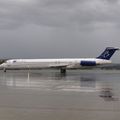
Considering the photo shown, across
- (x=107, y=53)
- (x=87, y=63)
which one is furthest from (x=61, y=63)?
(x=107, y=53)

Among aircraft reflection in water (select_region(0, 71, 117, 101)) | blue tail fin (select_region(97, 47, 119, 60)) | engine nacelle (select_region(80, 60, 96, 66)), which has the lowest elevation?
aircraft reflection in water (select_region(0, 71, 117, 101))

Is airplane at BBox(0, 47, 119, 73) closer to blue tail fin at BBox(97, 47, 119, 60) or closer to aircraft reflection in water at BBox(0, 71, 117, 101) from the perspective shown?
blue tail fin at BBox(97, 47, 119, 60)

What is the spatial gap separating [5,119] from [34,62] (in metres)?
53.7

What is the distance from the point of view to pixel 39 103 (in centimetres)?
1479

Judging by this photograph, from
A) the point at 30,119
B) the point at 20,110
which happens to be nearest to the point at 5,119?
the point at 30,119

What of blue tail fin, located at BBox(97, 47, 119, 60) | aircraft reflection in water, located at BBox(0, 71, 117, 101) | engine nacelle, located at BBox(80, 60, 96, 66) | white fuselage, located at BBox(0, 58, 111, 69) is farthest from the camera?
blue tail fin, located at BBox(97, 47, 119, 60)

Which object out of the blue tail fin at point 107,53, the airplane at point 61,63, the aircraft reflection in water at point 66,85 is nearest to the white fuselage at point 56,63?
the airplane at point 61,63

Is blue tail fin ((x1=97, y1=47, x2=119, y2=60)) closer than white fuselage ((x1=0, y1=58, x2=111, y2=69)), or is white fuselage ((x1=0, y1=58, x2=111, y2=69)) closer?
white fuselage ((x1=0, y1=58, x2=111, y2=69))

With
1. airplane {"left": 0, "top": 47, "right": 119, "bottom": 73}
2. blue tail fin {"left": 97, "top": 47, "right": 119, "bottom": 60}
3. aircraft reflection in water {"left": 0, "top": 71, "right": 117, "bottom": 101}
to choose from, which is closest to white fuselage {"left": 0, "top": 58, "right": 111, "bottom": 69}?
airplane {"left": 0, "top": 47, "right": 119, "bottom": 73}

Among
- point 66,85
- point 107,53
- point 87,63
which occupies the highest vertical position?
point 107,53

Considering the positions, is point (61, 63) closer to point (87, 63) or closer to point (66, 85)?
point (87, 63)

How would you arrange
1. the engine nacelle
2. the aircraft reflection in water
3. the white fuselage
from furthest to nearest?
the white fuselage < the engine nacelle < the aircraft reflection in water

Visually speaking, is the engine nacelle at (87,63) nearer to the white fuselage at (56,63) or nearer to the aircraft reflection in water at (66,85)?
the white fuselage at (56,63)

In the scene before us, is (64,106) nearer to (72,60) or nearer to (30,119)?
(30,119)
